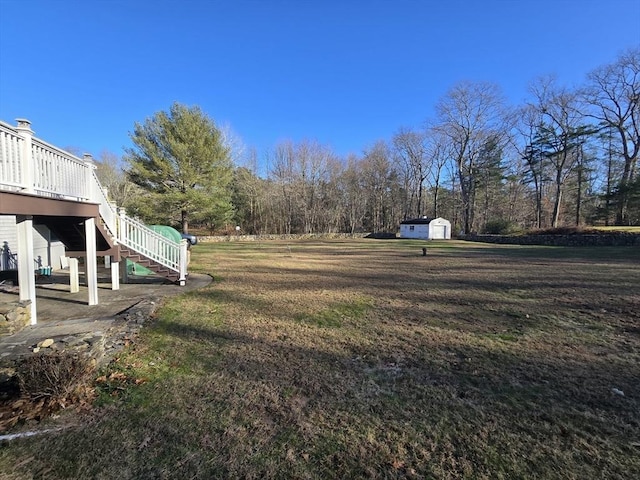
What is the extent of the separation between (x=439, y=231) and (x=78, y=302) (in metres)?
38.0

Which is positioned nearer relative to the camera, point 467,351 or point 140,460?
point 140,460

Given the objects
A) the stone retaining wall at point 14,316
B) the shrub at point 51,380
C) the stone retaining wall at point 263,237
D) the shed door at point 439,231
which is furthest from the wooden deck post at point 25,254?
the shed door at point 439,231

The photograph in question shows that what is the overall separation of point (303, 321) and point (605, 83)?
41.8 m

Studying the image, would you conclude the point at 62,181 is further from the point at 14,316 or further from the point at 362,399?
the point at 362,399

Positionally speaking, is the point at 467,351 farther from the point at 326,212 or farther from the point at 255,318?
the point at 326,212

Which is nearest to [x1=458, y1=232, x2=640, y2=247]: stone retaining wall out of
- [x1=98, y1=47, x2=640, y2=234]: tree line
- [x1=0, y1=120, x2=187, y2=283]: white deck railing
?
[x1=98, y1=47, x2=640, y2=234]: tree line

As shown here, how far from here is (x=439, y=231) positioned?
129 ft

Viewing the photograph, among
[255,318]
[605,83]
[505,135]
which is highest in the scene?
[605,83]

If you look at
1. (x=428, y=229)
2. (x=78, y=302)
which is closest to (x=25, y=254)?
(x=78, y=302)

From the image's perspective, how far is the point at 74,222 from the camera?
6867mm

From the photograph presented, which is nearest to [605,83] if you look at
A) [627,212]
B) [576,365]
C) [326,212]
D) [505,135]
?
[505,135]

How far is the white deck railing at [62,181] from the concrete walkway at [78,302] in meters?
0.94

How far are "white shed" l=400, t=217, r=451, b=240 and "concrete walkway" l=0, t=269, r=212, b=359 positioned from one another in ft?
107

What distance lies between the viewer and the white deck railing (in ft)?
13.9
